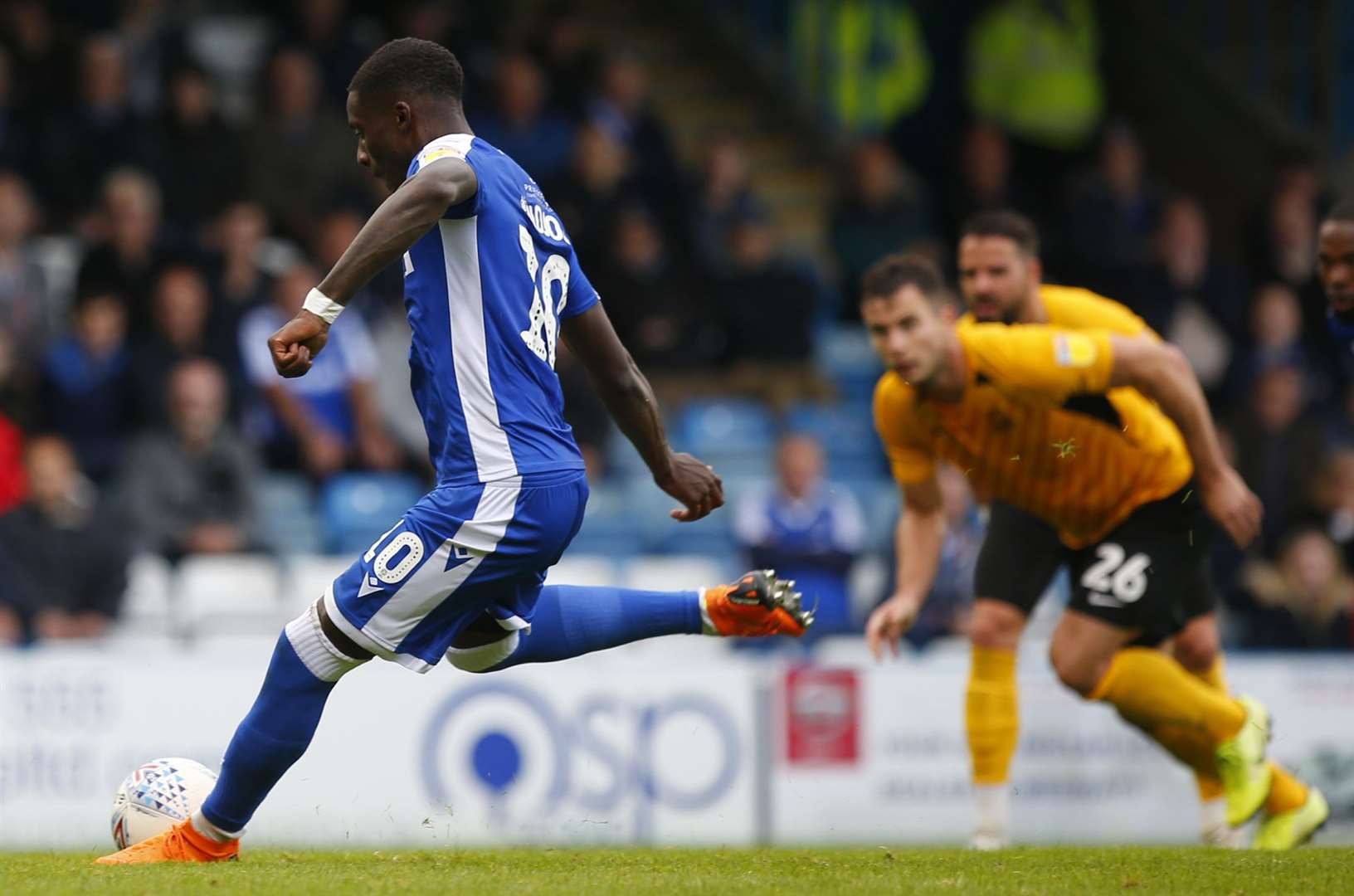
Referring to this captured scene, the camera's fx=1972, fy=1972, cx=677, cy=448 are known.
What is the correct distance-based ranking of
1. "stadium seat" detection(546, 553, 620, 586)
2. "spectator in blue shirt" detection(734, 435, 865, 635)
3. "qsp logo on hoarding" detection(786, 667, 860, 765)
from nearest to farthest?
"qsp logo on hoarding" detection(786, 667, 860, 765), "stadium seat" detection(546, 553, 620, 586), "spectator in blue shirt" detection(734, 435, 865, 635)

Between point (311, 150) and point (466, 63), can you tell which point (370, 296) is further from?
point (466, 63)

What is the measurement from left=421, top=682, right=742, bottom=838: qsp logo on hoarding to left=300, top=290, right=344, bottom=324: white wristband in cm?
484

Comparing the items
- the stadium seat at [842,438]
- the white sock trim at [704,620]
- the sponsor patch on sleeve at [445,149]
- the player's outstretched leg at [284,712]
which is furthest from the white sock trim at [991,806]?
the stadium seat at [842,438]

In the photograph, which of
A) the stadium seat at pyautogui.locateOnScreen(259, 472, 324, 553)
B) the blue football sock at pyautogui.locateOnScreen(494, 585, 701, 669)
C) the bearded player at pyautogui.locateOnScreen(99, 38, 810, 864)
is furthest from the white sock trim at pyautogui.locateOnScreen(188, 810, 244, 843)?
the stadium seat at pyautogui.locateOnScreen(259, 472, 324, 553)

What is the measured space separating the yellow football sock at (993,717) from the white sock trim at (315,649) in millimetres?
2829

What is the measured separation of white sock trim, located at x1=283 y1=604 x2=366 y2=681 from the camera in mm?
5543

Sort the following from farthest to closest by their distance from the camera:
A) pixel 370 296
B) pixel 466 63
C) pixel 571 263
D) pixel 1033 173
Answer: pixel 1033 173
pixel 466 63
pixel 370 296
pixel 571 263

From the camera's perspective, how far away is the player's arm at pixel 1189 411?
21.5 feet

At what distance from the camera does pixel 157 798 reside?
6.28m

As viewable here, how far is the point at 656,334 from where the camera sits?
13.3m

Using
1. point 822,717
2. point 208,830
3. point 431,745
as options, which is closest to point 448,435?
point 208,830

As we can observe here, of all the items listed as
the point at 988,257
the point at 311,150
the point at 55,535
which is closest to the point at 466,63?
the point at 311,150

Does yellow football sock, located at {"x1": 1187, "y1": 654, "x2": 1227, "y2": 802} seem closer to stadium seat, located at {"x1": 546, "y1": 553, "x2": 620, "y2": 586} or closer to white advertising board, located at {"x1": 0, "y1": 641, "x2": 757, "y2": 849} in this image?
white advertising board, located at {"x1": 0, "y1": 641, "x2": 757, "y2": 849}

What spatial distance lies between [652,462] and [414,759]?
391 cm
